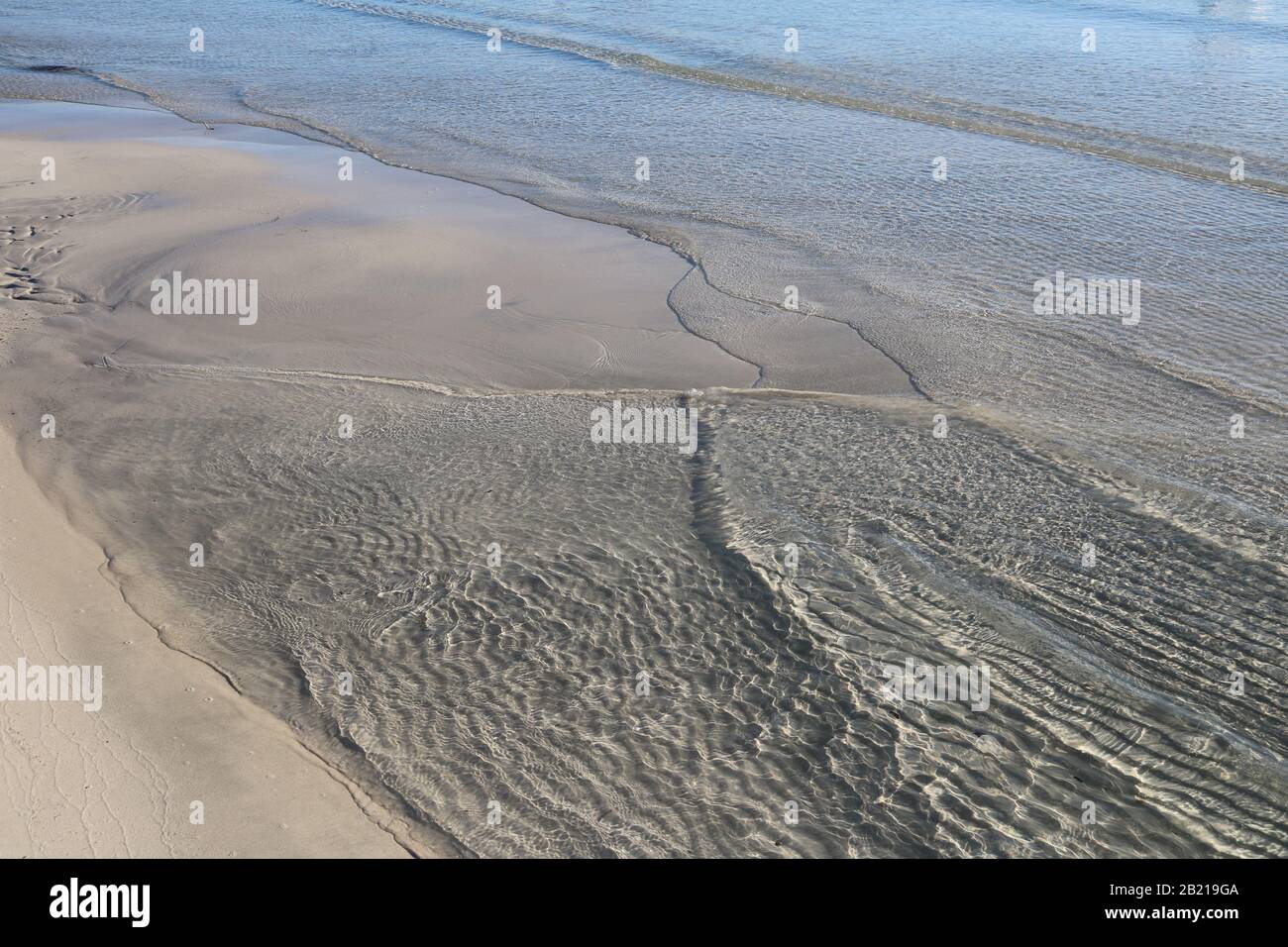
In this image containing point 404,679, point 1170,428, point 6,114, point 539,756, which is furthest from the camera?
point 6,114

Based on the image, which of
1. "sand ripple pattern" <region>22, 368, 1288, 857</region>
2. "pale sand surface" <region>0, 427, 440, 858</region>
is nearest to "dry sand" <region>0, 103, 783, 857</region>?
"pale sand surface" <region>0, 427, 440, 858</region>

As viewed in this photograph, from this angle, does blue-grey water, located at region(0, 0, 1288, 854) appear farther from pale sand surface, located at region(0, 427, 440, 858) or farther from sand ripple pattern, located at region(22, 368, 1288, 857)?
pale sand surface, located at region(0, 427, 440, 858)

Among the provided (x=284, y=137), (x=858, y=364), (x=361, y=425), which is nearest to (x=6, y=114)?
(x=284, y=137)

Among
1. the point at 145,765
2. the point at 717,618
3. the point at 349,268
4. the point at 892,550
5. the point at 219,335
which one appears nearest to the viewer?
the point at 145,765

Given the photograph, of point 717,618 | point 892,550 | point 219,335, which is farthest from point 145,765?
point 219,335

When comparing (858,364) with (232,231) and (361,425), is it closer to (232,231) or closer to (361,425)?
(361,425)

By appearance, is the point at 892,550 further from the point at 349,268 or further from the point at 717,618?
the point at 349,268

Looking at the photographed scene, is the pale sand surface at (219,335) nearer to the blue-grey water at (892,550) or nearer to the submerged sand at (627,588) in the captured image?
the submerged sand at (627,588)

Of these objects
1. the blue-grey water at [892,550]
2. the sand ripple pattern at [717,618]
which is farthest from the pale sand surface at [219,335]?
the blue-grey water at [892,550]
